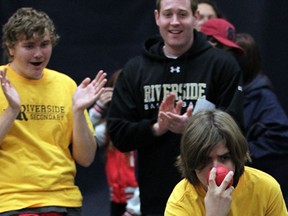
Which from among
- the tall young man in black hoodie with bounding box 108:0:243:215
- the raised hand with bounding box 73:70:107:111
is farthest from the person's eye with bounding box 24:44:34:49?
the tall young man in black hoodie with bounding box 108:0:243:215

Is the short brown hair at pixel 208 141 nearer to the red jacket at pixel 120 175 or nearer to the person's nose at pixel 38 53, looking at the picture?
the person's nose at pixel 38 53

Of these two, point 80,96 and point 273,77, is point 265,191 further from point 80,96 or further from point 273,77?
point 273,77

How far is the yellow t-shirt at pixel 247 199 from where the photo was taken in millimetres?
3434

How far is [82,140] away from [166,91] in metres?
0.50

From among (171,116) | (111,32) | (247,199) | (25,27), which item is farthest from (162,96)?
(111,32)

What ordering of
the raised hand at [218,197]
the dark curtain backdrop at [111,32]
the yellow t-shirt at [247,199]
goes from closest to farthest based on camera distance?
the raised hand at [218,197], the yellow t-shirt at [247,199], the dark curtain backdrop at [111,32]

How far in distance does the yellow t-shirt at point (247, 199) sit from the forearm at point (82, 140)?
0.84 meters

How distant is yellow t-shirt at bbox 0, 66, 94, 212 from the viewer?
13.0 feet

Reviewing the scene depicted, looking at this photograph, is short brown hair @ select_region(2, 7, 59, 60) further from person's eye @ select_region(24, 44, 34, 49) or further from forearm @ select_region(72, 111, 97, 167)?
forearm @ select_region(72, 111, 97, 167)

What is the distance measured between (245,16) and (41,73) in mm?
2128

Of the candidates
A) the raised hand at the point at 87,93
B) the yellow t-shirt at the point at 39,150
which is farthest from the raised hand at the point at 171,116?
the yellow t-shirt at the point at 39,150

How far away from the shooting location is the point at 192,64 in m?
4.32

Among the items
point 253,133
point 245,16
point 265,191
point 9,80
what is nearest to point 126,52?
point 245,16

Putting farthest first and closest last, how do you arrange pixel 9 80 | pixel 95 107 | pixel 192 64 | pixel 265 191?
pixel 95 107 → pixel 192 64 → pixel 9 80 → pixel 265 191
